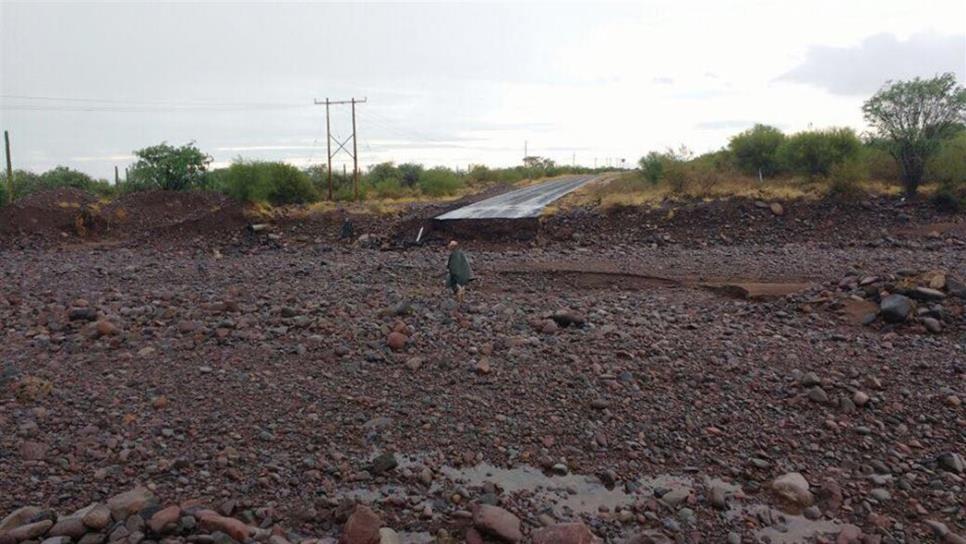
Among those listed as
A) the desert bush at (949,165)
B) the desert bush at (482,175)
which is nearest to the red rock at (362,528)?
the desert bush at (949,165)

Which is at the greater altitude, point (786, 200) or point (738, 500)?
point (786, 200)

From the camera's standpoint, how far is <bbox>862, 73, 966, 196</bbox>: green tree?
808 inches

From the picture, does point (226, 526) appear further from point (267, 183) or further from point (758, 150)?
point (758, 150)

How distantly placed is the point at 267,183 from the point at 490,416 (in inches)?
867

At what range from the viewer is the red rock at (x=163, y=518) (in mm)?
4195

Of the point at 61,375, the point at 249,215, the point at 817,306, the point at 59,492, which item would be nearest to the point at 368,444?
the point at 59,492

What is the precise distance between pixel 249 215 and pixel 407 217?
4.92m

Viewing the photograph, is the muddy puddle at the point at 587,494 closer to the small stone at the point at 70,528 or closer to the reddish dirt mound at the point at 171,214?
the small stone at the point at 70,528

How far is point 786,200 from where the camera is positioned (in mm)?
18922

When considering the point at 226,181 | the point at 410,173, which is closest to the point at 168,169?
the point at 226,181

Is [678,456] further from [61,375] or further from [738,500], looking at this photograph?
[61,375]

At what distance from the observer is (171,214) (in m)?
22.8

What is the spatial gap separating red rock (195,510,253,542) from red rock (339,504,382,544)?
556mm

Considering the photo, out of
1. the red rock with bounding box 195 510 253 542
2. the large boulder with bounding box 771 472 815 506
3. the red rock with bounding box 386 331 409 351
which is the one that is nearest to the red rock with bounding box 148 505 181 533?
the red rock with bounding box 195 510 253 542
